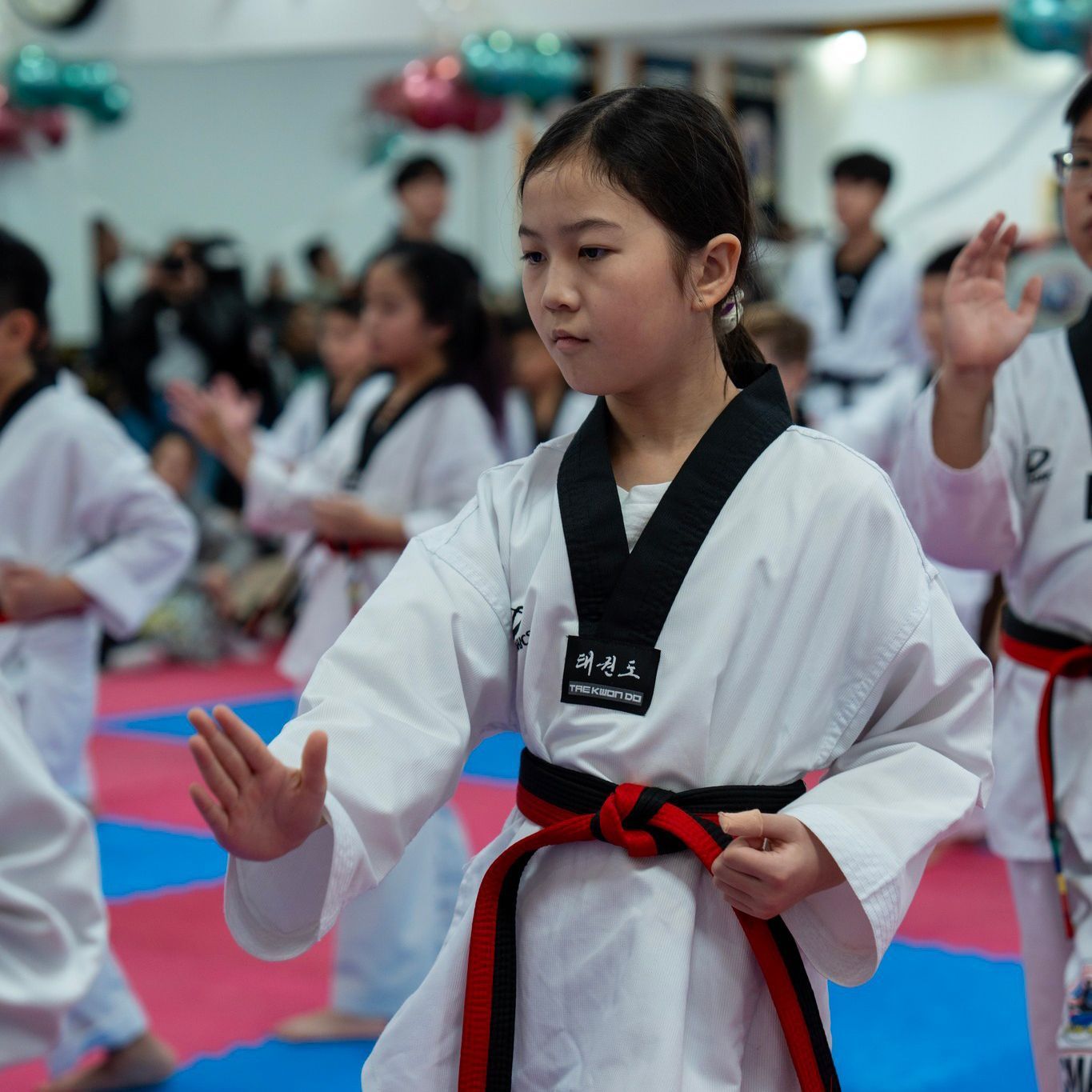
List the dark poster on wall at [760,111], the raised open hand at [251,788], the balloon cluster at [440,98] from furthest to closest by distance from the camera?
1. the dark poster on wall at [760,111]
2. the balloon cluster at [440,98]
3. the raised open hand at [251,788]

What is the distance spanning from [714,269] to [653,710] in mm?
513

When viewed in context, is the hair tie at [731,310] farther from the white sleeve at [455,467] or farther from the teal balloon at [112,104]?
the teal balloon at [112,104]

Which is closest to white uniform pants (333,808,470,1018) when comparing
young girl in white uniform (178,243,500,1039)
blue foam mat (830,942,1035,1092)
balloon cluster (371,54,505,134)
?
young girl in white uniform (178,243,500,1039)

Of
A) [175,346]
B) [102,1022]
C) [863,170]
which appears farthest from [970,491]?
[175,346]

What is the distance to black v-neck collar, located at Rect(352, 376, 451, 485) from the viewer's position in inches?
149

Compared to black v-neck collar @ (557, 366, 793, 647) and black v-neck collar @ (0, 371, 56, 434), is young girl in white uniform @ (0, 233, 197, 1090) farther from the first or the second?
black v-neck collar @ (557, 366, 793, 647)

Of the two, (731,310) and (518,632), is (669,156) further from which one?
(518,632)

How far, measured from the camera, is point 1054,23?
7.54 metres

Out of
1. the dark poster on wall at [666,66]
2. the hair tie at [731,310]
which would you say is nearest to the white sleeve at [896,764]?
the hair tie at [731,310]

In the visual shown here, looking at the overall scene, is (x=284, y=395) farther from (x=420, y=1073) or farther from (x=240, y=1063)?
(x=420, y=1073)

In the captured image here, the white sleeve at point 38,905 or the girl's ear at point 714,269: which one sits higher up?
the girl's ear at point 714,269

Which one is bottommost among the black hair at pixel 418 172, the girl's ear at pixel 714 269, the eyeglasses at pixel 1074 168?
the black hair at pixel 418 172

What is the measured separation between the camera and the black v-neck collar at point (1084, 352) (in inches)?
93.0

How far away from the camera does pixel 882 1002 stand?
12.2 ft
